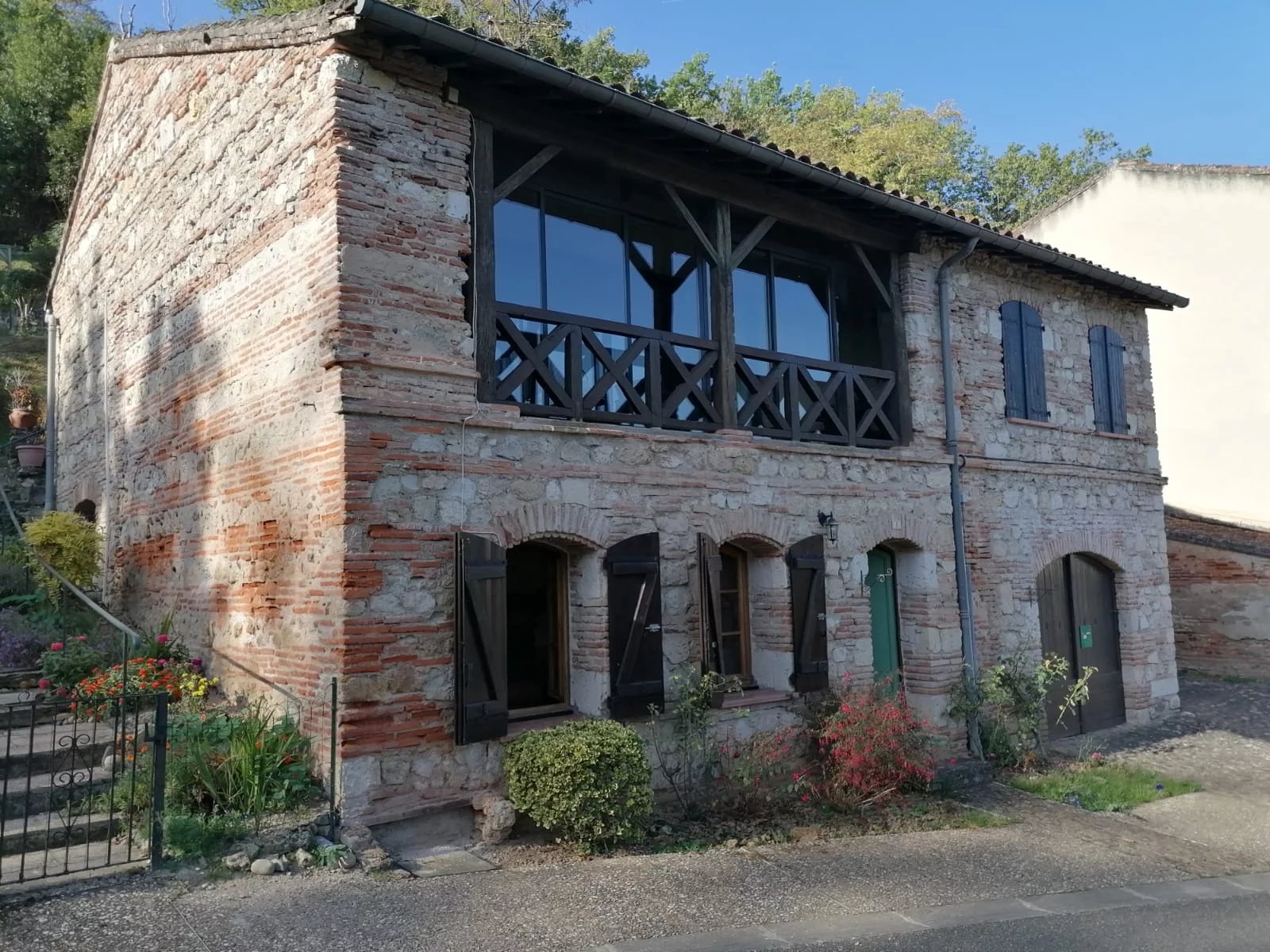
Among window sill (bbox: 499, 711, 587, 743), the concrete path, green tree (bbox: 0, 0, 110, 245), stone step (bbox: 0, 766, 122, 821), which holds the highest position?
green tree (bbox: 0, 0, 110, 245)

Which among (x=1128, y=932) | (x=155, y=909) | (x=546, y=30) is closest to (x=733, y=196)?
(x=1128, y=932)

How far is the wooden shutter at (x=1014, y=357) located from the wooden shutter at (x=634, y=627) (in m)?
5.61

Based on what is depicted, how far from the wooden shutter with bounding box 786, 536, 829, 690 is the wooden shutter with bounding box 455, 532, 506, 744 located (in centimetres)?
294

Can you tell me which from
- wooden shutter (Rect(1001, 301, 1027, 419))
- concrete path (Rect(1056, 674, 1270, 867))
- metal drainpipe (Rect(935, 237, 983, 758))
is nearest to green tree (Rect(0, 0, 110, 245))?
metal drainpipe (Rect(935, 237, 983, 758))

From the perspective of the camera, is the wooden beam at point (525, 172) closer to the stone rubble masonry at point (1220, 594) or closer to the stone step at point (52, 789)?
the stone step at point (52, 789)

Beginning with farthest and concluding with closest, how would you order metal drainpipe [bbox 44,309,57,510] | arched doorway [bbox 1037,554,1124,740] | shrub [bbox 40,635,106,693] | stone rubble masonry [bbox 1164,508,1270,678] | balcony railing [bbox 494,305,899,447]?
stone rubble masonry [bbox 1164,508,1270,678], metal drainpipe [bbox 44,309,57,510], arched doorway [bbox 1037,554,1124,740], shrub [bbox 40,635,106,693], balcony railing [bbox 494,305,899,447]

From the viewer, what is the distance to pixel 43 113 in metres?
20.6

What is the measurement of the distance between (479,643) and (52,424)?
11151mm

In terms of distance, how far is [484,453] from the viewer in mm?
6664

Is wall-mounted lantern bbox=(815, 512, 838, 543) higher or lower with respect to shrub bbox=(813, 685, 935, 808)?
higher

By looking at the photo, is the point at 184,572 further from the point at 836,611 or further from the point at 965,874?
the point at 965,874

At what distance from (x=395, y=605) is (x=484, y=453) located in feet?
4.10

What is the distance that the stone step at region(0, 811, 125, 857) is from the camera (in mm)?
5348

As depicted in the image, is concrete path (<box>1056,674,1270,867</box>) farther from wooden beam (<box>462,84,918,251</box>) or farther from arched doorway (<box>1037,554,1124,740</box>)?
wooden beam (<box>462,84,918,251</box>)
